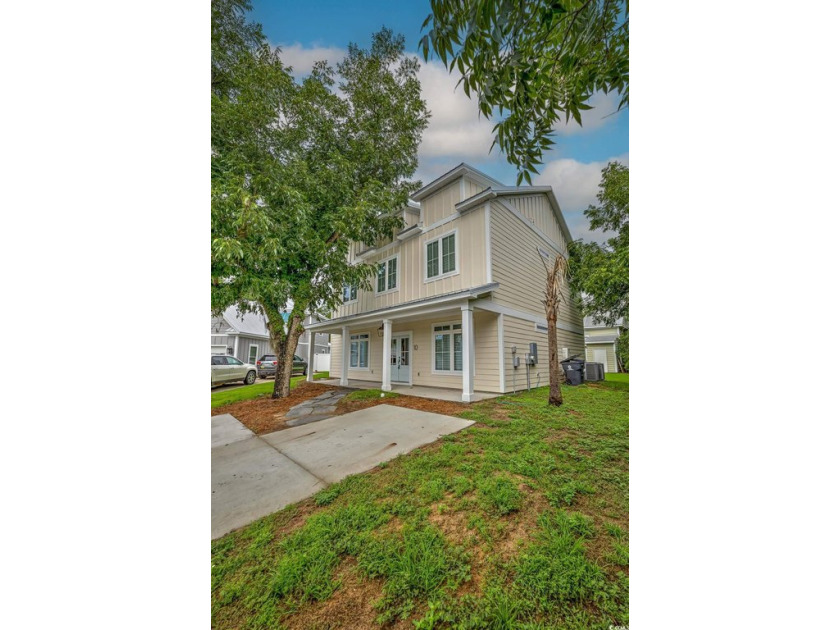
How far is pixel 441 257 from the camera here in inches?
331

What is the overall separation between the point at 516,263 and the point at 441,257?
2174 millimetres

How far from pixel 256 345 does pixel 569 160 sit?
21.9 metres


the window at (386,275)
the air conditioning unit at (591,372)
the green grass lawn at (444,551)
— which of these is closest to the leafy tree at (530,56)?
the green grass lawn at (444,551)

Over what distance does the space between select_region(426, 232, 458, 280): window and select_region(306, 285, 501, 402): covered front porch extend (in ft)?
4.05

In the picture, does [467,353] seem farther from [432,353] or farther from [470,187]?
[470,187]

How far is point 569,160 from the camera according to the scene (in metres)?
2.05

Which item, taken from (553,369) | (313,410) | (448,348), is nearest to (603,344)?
(448,348)

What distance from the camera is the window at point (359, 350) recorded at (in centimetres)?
1176

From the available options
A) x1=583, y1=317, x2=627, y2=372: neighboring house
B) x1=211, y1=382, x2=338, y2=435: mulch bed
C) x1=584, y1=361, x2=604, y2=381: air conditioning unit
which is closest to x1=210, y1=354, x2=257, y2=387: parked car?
x1=211, y1=382, x2=338, y2=435: mulch bed

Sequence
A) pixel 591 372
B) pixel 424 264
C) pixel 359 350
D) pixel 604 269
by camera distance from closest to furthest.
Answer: pixel 424 264
pixel 604 269
pixel 591 372
pixel 359 350

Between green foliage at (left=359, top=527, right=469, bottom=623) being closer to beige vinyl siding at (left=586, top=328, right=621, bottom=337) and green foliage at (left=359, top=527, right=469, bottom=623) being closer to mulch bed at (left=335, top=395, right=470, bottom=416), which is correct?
mulch bed at (left=335, top=395, right=470, bottom=416)
